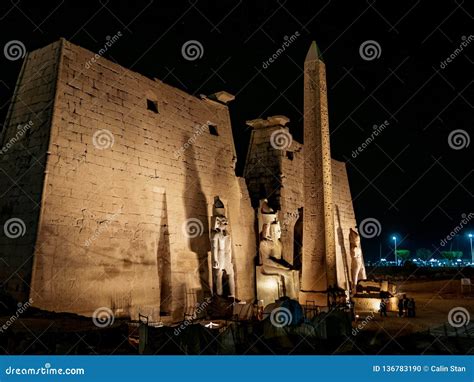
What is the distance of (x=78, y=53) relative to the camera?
9.73m

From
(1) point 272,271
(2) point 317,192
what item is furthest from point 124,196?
(2) point 317,192

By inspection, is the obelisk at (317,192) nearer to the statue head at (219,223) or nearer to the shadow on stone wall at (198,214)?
the shadow on stone wall at (198,214)

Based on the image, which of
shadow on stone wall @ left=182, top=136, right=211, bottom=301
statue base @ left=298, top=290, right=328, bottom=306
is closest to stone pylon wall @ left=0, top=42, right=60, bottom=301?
shadow on stone wall @ left=182, top=136, right=211, bottom=301

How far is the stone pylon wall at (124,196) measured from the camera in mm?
8578

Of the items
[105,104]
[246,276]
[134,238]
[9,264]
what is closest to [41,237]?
[9,264]

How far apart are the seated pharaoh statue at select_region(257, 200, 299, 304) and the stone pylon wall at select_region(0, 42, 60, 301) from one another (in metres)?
7.12

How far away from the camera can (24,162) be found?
8.81 metres

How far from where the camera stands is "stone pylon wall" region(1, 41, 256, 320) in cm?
858

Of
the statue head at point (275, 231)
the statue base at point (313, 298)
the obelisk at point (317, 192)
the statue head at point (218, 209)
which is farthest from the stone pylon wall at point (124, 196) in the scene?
the obelisk at point (317, 192)

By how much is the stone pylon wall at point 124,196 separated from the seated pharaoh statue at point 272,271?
555 millimetres

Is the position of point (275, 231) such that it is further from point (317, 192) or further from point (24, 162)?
point (24, 162)

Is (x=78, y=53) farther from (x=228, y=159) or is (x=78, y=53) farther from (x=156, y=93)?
(x=228, y=159)

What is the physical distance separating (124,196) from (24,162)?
80.8 inches

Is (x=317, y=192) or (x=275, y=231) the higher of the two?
(x=317, y=192)
